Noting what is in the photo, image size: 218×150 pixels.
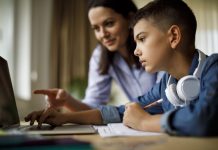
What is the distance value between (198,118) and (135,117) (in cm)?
21

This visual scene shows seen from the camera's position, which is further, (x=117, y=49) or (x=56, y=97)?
(x=117, y=49)

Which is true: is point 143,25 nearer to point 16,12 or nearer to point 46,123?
point 46,123

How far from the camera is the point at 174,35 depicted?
1.00m

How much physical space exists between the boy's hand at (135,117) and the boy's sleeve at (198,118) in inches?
3.9

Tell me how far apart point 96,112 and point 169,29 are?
0.38m

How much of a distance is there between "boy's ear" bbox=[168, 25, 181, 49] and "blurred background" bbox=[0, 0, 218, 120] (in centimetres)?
187

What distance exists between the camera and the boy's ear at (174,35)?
1.00 m

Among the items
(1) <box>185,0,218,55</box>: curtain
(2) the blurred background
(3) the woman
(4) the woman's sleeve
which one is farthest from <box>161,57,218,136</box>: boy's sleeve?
(1) <box>185,0,218,55</box>: curtain

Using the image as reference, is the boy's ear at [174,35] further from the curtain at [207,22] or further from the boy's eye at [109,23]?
the curtain at [207,22]

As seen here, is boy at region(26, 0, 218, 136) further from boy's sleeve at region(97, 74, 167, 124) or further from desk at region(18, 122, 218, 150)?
desk at region(18, 122, 218, 150)

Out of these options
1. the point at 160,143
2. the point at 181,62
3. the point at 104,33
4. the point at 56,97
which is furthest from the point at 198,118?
the point at 104,33

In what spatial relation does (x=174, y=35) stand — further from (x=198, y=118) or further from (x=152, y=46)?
(x=198, y=118)

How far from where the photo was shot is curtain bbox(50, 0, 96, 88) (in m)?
3.30

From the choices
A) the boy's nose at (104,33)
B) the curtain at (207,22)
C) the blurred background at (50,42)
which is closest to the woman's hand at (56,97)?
the boy's nose at (104,33)
